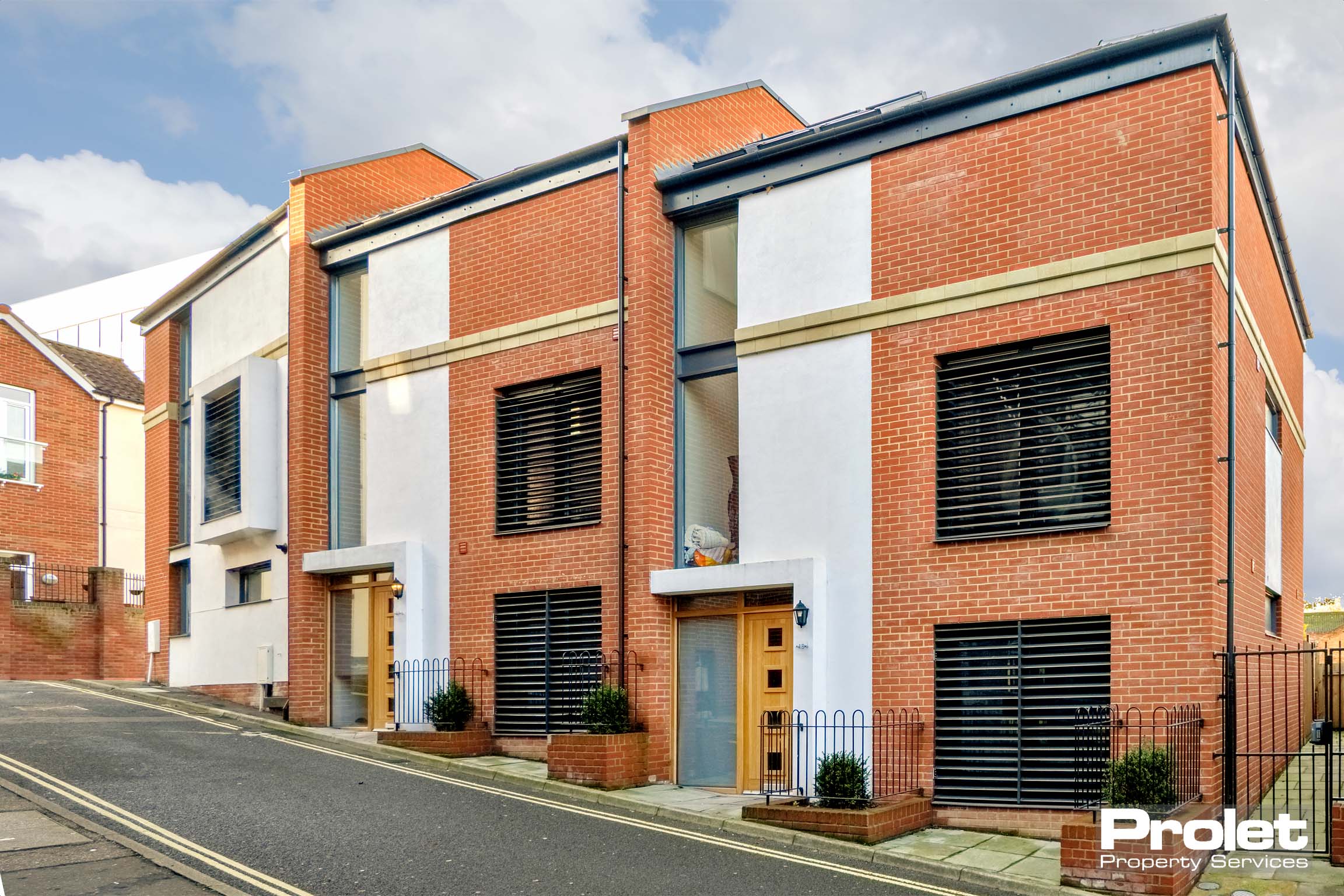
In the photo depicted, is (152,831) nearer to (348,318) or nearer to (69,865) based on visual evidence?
(69,865)

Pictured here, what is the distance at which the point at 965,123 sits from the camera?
1366cm

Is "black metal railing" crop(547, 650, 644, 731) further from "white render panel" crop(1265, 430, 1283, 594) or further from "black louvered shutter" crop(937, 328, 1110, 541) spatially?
"white render panel" crop(1265, 430, 1283, 594)

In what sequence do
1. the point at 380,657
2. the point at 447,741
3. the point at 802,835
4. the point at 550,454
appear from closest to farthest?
the point at 802,835 → the point at 447,741 → the point at 550,454 → the point at 380,657

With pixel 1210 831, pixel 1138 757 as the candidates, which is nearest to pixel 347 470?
pixel 1138 757

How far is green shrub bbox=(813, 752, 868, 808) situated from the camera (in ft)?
40.4

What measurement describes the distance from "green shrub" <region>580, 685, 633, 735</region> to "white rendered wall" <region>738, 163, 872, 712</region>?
2.17m

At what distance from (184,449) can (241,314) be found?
3.43 meters

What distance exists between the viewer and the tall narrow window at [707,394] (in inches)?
629

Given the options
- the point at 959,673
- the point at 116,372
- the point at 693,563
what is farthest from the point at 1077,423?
the point at 116,372

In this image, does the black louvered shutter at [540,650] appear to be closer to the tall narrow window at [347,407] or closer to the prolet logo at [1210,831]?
the tall narrow window at [347,407]

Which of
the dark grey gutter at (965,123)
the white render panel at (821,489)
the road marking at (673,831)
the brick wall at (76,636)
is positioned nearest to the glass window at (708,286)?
the dark grey gutter at (965,123)

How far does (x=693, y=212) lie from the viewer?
16.0 metres

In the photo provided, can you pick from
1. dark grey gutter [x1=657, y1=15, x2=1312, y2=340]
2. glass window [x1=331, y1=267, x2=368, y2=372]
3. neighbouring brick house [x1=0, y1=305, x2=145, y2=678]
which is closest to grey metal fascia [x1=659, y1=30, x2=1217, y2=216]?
dark grey gutter [x1=657, y1=15, x2=1312, y2=340]

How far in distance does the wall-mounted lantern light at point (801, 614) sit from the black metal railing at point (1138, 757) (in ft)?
10.0
